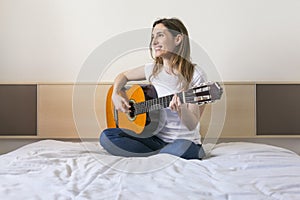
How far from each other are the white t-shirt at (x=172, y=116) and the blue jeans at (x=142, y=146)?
0.04 m

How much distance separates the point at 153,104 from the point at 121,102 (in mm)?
249

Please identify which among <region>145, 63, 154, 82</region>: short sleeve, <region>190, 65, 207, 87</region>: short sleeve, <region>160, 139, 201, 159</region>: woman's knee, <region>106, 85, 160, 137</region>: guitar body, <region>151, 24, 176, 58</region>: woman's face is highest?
<region>151, 24, 176, 58</region>: woman's face

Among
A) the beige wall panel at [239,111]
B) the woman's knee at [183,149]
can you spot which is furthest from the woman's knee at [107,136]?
the beige wall panel at [239,111]

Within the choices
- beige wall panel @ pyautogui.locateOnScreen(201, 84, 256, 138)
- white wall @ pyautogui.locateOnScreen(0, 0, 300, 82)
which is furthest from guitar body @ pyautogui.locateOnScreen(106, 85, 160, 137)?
beige wall panel @ pyautogui.locateOnScreen(201, 84, 256, 138)

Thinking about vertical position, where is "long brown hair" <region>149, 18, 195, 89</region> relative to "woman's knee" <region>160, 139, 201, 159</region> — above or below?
above

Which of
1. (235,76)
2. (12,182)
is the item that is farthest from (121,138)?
(235,76)

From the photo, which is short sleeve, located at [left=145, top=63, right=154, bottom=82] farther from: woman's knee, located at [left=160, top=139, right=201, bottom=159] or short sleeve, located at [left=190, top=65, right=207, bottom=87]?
woman's knee, located at [left=160, top=139, right=201, bottom=159]

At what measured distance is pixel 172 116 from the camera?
1651 millimetres

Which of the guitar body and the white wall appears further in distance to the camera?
the white wall

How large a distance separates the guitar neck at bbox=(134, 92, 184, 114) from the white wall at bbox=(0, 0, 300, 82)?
0.65 meters

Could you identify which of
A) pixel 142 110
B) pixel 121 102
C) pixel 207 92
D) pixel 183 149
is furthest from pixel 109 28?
pixel 207 92

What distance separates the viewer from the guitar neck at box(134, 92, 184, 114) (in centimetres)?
148

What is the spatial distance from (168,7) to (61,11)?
0.61 metres

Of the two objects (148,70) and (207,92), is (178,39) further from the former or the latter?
(207,92)
